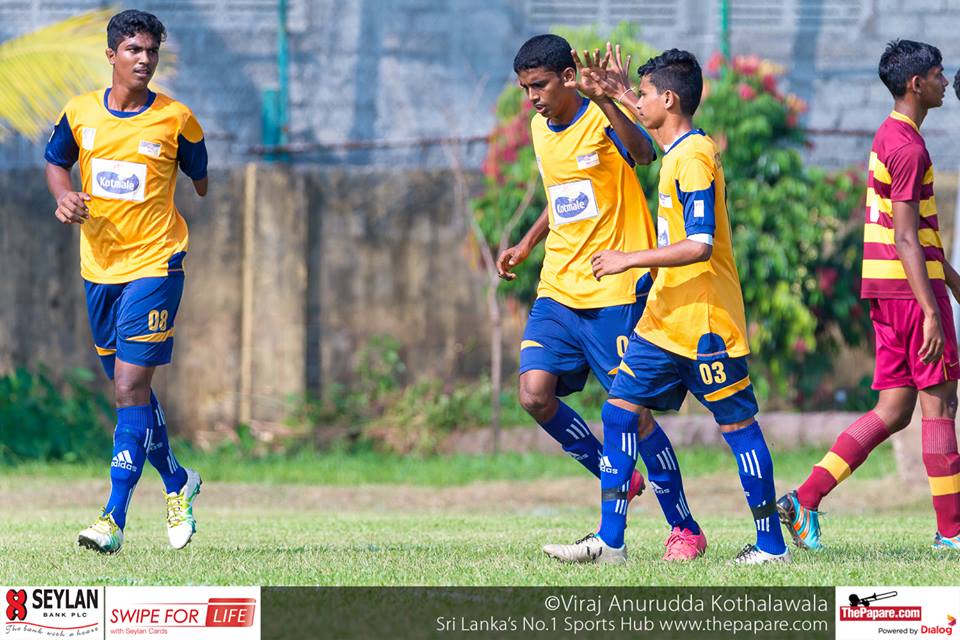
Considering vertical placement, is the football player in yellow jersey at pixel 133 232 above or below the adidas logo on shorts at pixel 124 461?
above

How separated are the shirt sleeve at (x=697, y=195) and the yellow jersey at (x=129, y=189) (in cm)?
249

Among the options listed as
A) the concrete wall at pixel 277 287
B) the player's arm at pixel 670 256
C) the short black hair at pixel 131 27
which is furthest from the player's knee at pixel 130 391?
the concrete wall at pixel 277 287

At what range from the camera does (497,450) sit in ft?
44.8

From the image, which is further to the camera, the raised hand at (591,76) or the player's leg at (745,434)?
the raised hand at (591,76)

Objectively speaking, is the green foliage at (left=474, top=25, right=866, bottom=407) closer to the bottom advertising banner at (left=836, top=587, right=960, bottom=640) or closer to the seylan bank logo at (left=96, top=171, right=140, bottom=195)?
the seylan bank logo at (left=96, top=171, right=140, bottom=195)

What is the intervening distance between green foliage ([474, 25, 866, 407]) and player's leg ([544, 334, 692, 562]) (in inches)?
274

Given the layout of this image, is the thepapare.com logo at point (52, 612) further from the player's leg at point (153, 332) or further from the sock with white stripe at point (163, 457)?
the sock with white stripe at point (163, 457)

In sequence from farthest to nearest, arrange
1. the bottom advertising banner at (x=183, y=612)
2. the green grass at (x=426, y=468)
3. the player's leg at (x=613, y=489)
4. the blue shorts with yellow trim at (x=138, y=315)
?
the green grass at (x=426, y=468), the blue shorts with yellow trim at (x=138, y=315), the player's leg at (x=613, y=489), the bottom advertising banner at (x=183, y=612)

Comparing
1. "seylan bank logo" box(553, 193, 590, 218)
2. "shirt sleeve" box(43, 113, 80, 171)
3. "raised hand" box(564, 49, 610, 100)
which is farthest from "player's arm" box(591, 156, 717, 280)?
"shirt sleeve" box(43, 113, 80, 171)

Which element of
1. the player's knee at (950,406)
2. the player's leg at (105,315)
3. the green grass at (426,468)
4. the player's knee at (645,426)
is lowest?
the green grass at (426,468)

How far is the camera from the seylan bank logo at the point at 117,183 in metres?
7.09

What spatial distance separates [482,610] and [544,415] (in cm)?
209

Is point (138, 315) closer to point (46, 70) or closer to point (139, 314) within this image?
point (139, 314)

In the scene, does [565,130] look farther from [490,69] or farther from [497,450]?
[490,69]
